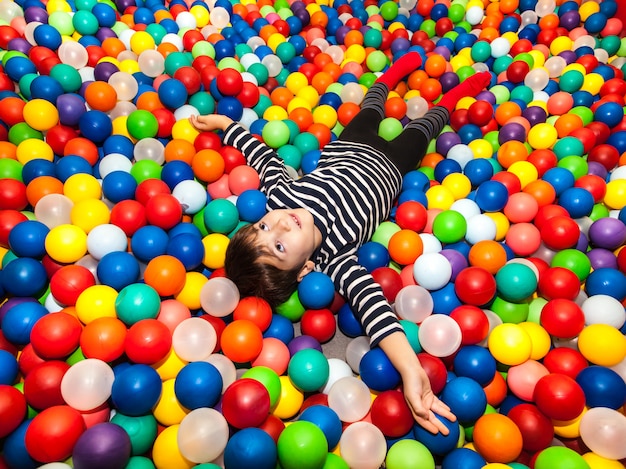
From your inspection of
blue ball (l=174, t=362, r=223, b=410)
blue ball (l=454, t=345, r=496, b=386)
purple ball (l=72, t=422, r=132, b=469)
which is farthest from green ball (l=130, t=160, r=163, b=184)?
blue ball (l=454, t=345, r=496, b=386)

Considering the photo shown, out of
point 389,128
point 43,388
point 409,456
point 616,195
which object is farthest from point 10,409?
point 616,195

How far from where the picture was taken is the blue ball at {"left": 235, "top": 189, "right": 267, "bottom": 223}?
171cm

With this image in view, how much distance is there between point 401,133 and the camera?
2141 mm

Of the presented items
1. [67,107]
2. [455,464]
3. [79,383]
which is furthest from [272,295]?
[67,107]

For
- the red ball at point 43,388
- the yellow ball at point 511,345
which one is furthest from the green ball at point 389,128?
the red ball at point 43,388

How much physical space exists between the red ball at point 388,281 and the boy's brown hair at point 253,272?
10.8 inches

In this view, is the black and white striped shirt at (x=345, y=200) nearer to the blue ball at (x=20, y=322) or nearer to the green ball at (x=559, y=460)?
the green ball at (x=559, y=460)

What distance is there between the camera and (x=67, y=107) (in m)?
1.91

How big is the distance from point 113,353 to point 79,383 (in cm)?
13

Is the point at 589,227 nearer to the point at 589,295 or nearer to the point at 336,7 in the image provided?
the point at 589,295

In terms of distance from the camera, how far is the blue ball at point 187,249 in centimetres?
157

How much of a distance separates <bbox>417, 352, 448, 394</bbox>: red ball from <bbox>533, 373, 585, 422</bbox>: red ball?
254mm

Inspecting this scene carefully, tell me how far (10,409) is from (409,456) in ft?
3.29

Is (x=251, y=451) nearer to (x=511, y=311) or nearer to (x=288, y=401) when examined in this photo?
(x=288, y=401)
